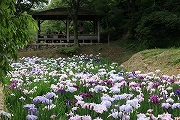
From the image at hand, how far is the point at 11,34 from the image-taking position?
2.90 meters

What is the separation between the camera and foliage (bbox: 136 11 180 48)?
15320 mm

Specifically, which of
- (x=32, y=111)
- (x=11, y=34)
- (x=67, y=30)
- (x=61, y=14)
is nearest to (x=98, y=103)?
(x=32, y=111)

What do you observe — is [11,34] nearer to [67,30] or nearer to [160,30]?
[160,30]

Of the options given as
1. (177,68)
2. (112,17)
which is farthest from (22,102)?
(112,17)

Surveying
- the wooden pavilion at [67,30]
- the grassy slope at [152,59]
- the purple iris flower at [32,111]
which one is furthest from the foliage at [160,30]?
the purple iris flower at [32,111]

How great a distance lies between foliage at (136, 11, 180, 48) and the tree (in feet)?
43.1

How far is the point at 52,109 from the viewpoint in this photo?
147 inches

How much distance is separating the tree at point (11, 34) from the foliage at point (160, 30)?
13137 mm

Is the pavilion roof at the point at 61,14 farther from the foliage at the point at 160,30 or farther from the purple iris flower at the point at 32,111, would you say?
the purple iris flower at the point at 32,111

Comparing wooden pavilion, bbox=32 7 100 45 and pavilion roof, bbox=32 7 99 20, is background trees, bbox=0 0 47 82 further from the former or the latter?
wooden pavilion, bbox=32 7 100 45

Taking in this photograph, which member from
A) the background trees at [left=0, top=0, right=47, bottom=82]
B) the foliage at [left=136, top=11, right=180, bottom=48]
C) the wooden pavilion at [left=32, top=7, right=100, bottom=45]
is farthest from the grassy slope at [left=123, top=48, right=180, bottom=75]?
the wooden pavilion at [left=32, top=7, right=100, bottom=45]

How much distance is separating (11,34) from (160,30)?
1376 cm

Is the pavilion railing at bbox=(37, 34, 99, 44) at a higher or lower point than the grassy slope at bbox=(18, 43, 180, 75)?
higher

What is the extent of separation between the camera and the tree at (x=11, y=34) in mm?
2721
